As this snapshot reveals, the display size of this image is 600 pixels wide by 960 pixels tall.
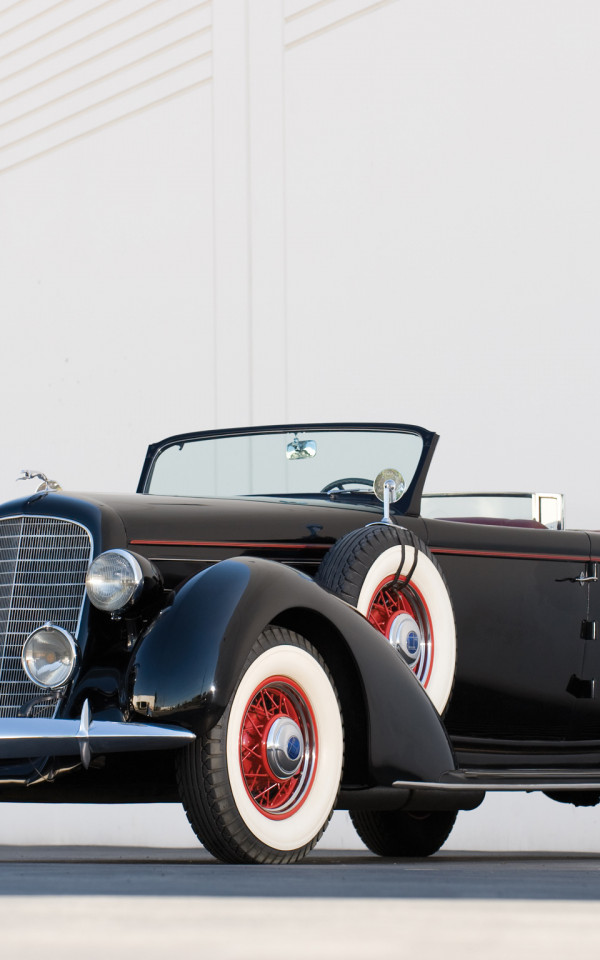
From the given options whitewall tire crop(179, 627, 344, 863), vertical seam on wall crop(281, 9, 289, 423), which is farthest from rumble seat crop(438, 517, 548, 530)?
vertical seam on wall crop(281, 9, 289, 423)

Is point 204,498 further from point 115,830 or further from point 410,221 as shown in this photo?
point 115,830

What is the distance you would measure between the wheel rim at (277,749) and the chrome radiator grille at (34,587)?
0.64 m

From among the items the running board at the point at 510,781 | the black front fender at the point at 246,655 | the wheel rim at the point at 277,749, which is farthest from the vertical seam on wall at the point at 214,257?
the wheel rim at the point at 277,749

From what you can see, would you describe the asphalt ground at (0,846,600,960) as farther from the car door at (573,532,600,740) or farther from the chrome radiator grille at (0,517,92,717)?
the car door at (573,532,600,740)

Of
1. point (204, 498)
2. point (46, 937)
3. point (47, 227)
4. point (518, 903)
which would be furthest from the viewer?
point (47, 227)

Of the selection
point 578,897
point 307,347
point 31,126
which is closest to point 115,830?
point 307,347

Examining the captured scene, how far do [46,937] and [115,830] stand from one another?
793 cm

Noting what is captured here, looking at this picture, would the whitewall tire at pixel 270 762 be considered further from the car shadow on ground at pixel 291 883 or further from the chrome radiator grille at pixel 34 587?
the chrome radiator grille at pixel 34 587

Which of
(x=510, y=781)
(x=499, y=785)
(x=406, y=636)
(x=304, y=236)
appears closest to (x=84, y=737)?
(x=406, y=636)

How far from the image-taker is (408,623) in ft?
13.6

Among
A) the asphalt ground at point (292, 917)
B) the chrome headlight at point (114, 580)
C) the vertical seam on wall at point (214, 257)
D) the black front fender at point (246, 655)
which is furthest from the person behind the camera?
the vertical seam on wall at point (214, 257)

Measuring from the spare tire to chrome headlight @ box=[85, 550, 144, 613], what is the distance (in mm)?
602

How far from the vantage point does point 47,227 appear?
11.3 metres

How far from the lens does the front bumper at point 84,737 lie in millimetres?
3221
